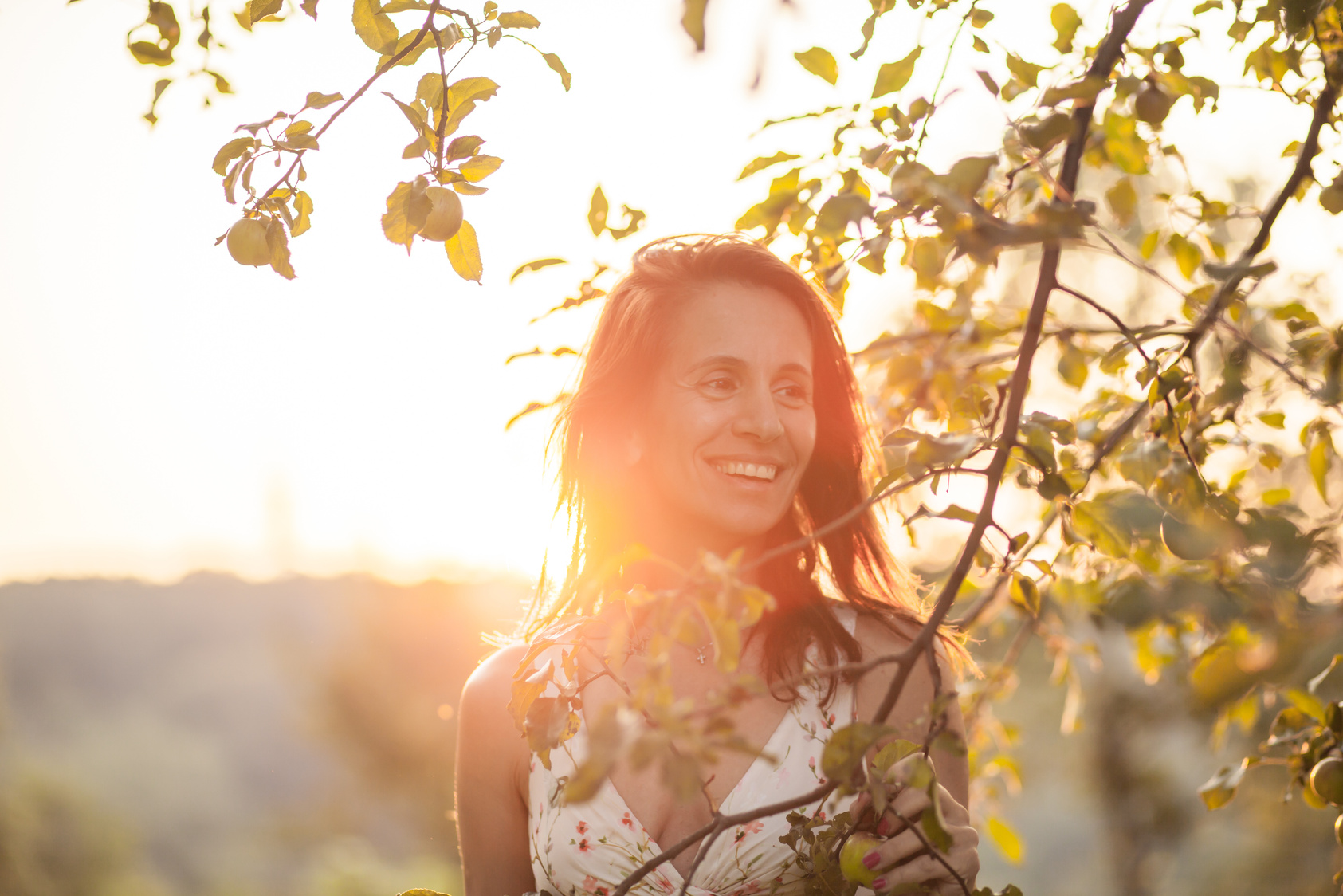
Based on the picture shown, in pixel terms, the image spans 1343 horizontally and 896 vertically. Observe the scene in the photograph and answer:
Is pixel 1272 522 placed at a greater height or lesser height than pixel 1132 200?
lesser

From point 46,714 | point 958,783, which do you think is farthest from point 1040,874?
point 958,783

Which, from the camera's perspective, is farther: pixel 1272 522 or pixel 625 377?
pixel 625 377

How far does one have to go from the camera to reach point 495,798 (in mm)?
1689

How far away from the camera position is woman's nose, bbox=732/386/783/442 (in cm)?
150

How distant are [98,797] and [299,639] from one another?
2.73 metres

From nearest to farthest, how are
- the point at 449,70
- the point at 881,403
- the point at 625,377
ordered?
the point at 449,70 → the point at 881,403 → the point at 625,377

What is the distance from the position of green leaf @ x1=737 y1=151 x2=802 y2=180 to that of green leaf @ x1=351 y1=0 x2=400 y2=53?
0.44 meters

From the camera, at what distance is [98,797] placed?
10586mm

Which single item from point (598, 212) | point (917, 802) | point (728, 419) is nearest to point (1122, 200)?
point (728, 419)

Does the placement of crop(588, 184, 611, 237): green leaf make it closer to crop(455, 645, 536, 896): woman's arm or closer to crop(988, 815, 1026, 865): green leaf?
crop(455, 645, 536, 896): woman's arm

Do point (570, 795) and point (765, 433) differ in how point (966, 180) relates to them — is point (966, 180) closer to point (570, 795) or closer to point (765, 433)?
point (570, 795)

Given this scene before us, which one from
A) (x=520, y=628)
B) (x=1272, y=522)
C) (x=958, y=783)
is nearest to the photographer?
(x=1272, y=522)

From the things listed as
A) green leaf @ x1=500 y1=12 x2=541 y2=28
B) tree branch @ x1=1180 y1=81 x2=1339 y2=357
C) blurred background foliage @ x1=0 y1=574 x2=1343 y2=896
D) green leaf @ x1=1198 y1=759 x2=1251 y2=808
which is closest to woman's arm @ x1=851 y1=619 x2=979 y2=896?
green leaf @ x1=1198 y1=759 x2=1251 y2=808

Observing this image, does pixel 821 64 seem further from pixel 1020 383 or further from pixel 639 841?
pixel 639 841
